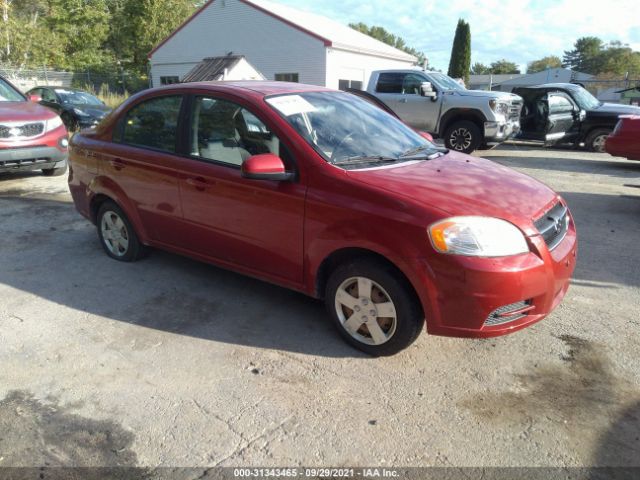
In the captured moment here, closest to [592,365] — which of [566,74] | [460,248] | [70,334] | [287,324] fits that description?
[460,248]

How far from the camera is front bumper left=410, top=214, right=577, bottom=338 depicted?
9.04 ft

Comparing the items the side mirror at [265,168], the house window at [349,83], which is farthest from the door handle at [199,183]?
the house window at [349,83]

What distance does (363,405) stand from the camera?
2807mm

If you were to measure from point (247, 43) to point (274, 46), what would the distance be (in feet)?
6.20

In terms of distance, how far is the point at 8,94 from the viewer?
8.84m

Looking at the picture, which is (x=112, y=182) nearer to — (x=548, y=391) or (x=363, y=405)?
(x=363, y=405)

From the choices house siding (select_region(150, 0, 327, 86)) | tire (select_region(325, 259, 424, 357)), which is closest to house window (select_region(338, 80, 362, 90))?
house siding (select_region(150, 0, 327, 86))

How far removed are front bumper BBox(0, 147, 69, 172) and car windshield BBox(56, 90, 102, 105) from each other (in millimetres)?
8132

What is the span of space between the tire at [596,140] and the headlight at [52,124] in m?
11.9

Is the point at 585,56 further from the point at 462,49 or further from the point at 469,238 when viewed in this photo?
the point at 469,238

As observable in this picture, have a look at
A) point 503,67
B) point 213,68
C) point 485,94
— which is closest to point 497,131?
point 485,94

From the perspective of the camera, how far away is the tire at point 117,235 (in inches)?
185

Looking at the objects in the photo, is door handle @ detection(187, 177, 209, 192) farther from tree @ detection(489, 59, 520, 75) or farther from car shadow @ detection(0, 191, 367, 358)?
tree @ detection(489, 59, 520, 75)

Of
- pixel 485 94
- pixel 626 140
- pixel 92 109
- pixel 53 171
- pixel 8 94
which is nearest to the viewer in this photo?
pixel 626 140
